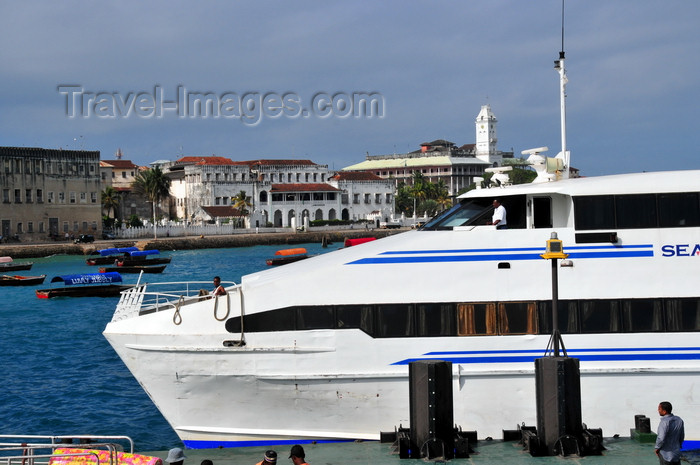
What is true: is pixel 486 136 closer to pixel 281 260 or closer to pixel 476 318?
pixel 281 260

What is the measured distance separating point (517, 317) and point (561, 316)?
0.69 meters

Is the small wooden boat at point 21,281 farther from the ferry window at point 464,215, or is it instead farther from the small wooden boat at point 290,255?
the ferry window at point 464,215

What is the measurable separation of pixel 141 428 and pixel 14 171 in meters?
75.2

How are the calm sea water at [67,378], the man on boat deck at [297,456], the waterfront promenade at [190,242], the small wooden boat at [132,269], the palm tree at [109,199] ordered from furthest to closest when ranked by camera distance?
the palm tree at [109,199], the waterfront promenade at [190,242], the small wooden boat at [132,269], the calm sea water at [67,378], the man on boat deck at [297,456]

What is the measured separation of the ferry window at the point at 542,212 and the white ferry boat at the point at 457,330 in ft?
0.28

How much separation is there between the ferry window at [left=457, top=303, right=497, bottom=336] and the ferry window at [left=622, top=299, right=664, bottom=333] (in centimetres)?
206

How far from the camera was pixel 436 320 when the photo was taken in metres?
12.4

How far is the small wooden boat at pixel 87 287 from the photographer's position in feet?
157

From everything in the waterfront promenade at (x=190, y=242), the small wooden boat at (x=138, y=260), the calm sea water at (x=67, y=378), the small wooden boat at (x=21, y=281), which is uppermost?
the waterfront promenade at (x=190, y=242)

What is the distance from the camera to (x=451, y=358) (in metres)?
12.2

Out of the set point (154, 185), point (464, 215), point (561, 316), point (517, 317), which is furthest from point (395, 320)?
point (154, 185)

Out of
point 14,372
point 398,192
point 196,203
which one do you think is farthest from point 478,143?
point 14,372

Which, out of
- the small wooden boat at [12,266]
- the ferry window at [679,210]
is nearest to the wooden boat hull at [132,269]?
the small wooden boat at [12,266]

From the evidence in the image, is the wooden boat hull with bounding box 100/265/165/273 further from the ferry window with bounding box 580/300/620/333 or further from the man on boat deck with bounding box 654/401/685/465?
the man on boat deck with bounding box 654/401/685/465
